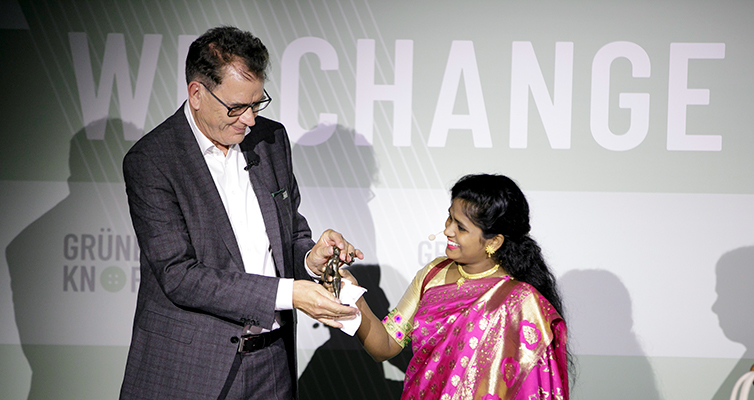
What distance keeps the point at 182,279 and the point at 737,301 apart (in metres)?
2.75

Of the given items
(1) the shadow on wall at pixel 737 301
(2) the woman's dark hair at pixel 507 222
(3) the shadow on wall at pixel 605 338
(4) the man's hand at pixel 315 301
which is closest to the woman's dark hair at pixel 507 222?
(2) the woman's dark hair at pixel 507 222

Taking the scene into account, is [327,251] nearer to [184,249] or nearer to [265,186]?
[265,186]

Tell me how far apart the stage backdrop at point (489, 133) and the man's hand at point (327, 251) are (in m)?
1.04

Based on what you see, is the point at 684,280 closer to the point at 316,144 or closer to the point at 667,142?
the point at 667,142

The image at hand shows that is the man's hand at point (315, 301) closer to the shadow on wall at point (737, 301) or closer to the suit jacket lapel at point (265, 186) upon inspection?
the suit jacket lapel at point (265, 186)

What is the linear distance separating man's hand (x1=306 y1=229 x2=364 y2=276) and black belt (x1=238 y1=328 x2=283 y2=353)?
0.81 ft

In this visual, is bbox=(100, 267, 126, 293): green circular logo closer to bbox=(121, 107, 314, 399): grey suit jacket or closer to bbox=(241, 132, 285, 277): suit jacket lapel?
bbox=(121, 107, 314, 399): grey suit jacket

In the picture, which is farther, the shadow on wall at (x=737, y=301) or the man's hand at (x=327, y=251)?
the shadow on wall at (x=737, y=301)

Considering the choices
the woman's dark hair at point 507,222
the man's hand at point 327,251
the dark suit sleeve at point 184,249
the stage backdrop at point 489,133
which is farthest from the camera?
the stage backdrop at point 489,133

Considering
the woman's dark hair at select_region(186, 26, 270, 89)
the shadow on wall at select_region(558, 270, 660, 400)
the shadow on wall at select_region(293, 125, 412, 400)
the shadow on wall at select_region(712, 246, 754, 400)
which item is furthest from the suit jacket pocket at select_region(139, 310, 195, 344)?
the shadow on wall at select_region(712, 246, 754, 400)

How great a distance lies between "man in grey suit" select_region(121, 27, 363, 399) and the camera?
165 centimetres

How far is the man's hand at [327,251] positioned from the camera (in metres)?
1.90

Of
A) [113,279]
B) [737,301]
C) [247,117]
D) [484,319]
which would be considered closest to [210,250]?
[247,117]

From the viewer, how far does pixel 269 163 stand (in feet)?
6.53
